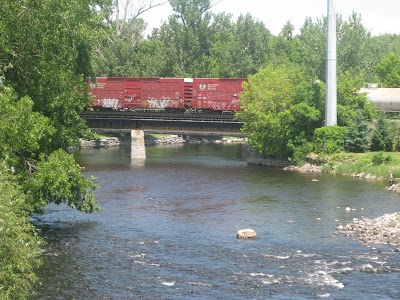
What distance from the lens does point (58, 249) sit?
37.3 metres

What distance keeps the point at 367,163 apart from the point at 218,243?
31.7 meters

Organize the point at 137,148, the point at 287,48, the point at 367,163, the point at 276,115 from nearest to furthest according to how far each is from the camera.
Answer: the point at 367,163
the point at 276,115
the point at 137,148
the point at 287,48

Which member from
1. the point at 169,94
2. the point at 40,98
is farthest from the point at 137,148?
the point at 40,98

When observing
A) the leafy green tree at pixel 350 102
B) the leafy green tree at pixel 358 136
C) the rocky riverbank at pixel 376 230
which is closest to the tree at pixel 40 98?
the rocky riverbank at pixel 376 230

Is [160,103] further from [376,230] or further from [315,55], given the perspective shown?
[376,230]

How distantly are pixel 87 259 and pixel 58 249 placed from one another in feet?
8.30

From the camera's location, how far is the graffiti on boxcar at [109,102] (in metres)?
93.7

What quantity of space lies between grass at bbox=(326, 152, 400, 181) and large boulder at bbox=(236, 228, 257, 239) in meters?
23.5

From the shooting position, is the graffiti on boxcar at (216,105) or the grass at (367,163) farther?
the graffiti on boxcar at (216,105)

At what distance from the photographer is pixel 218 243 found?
39.2 metres

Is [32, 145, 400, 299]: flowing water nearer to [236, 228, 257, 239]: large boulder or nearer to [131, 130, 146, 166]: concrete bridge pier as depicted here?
[236, 228, 257, 239]: large boulder

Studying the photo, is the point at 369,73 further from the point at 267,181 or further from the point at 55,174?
the point at 55,174

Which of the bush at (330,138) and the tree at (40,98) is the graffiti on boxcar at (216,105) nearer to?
the bush at (330,138)

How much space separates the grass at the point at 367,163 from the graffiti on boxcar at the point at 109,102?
32148 millimetres
